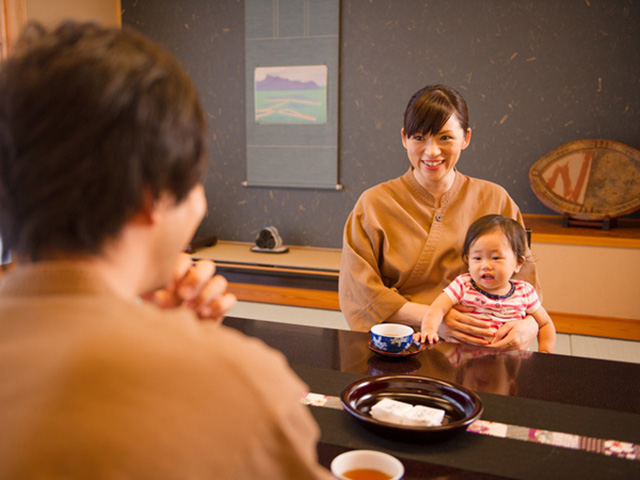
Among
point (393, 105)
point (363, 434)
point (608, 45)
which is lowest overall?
point (363, 434)

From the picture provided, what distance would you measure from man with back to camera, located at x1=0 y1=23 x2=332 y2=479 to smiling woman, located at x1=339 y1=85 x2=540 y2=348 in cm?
146

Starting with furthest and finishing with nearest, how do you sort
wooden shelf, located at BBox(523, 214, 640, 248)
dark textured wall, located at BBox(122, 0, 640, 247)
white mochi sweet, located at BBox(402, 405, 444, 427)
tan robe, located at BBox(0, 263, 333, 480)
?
dark textured wall, located at BBox(122, 0, 640, 247)
wooden shelf, located at BBox(523, 214, 640, 248)
white mochi sweet, located at BBox(402, 405, 444, 427)
tan robe, located at BBox(0, 263, 333, 480)

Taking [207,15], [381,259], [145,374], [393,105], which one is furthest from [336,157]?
[145,374]

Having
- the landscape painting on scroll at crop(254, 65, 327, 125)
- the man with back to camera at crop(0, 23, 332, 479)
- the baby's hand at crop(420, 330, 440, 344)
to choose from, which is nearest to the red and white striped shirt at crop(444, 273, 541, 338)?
the baby's hand at crop(420, 330, 440, 344)

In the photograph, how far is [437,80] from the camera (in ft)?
14.0

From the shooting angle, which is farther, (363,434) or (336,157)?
(336,157)

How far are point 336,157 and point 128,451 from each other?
420 centimetres

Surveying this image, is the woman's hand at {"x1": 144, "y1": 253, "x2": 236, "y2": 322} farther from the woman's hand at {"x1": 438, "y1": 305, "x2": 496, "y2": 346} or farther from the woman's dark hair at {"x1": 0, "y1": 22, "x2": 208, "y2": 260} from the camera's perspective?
the woman's hand at {"x1": 438, "y1": 305, "x2": 496, "y2": 346}

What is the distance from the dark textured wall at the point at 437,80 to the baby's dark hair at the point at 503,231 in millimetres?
2536

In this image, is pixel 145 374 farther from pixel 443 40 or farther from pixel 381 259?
pixel 443 40

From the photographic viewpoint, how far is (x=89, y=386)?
44 cm

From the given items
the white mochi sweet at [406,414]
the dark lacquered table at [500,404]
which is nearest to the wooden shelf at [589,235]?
the dark lacquered table at [500,404]

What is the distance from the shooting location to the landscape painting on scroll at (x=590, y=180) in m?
3.75

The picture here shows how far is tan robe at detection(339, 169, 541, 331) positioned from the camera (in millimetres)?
2012
